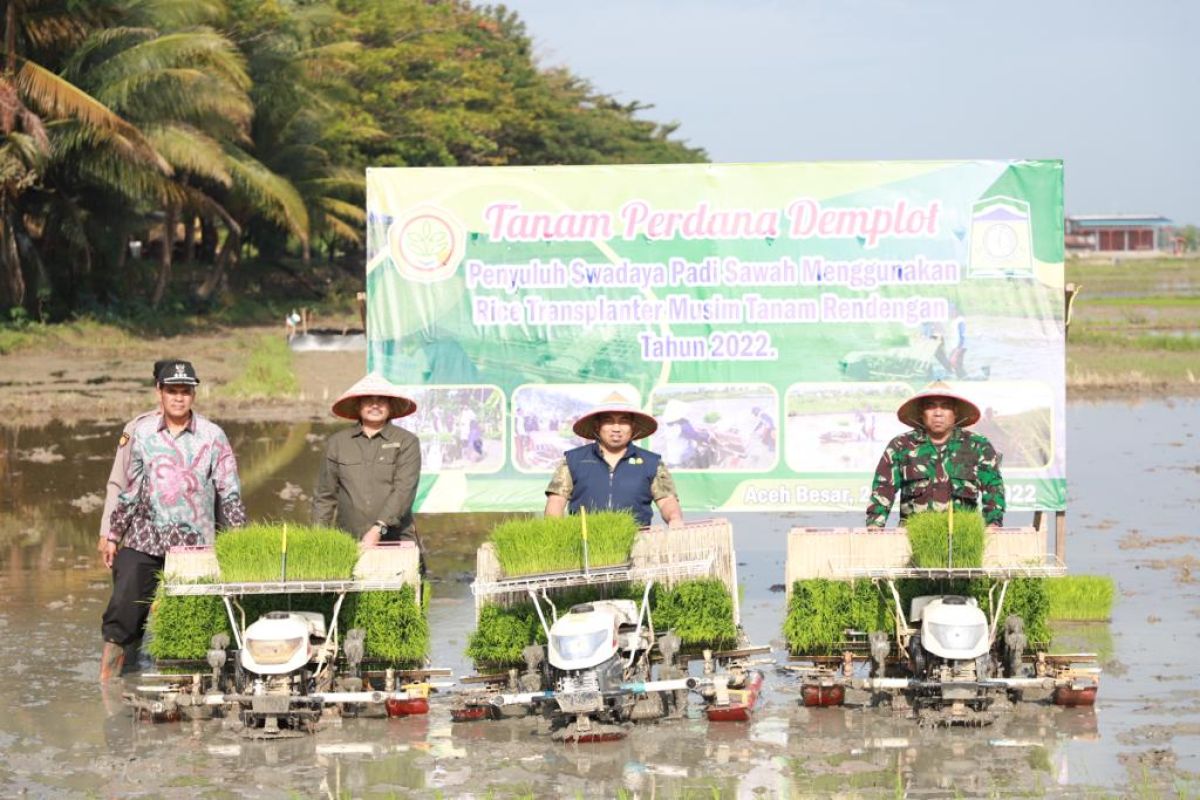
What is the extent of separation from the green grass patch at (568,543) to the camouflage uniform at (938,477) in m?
1.39

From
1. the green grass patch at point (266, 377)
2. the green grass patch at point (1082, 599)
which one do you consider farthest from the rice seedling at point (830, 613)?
the green grass patch at point (266, 377)

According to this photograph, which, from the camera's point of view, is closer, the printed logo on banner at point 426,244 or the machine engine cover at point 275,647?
the machine engine cover at point 275,647

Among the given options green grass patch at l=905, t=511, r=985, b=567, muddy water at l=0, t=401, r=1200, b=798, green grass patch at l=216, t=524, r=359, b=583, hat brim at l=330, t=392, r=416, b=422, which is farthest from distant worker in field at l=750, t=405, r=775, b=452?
green grass patch at l=216, t=524, r=359, b=583

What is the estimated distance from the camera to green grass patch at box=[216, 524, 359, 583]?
854cm

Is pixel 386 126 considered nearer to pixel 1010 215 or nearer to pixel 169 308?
pixel 169 308

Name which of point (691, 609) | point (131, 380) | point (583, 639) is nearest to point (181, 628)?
point (583, 639)

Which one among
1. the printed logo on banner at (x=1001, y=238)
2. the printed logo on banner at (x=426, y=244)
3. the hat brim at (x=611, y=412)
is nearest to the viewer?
the hat brim at (x=611, y=412)

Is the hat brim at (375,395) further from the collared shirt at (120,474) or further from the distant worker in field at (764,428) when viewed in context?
the distant worker in field at (764,428)

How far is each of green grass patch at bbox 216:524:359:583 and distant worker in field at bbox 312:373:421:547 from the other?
0.93 metres

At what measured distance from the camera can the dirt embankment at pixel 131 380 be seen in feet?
78.5

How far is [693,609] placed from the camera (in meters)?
8.84

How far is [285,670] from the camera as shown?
829 cm

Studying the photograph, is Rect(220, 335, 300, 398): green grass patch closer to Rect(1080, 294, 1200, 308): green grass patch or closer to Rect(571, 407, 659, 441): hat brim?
Rect(571, 407, 659, 441): hat brim

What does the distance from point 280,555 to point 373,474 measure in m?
1.18
